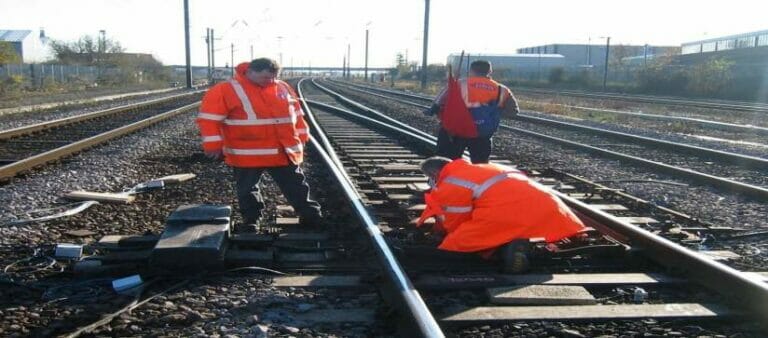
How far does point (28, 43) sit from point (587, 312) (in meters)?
105

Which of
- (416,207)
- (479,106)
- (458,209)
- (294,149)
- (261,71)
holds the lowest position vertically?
(416,207)

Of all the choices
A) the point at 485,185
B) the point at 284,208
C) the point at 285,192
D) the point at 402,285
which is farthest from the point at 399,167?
the point at 402,285

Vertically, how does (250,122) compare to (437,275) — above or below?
above

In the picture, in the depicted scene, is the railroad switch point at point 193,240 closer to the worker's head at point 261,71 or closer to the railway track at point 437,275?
the railway track at point 437,275

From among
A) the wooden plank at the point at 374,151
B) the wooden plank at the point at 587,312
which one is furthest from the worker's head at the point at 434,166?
the wooden plank at the point at 374,151

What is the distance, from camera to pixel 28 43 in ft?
309

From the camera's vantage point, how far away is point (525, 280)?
448 centimetres

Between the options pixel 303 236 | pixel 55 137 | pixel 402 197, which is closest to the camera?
pixel 303 236

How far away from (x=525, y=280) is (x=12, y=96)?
3283 cm

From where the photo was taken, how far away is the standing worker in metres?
6.84

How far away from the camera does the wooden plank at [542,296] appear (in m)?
4.08

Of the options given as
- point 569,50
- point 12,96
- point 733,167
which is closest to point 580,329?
point 733,167

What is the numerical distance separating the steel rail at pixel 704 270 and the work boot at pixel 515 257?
1.01 m

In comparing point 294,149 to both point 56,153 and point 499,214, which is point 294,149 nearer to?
point 499,214
